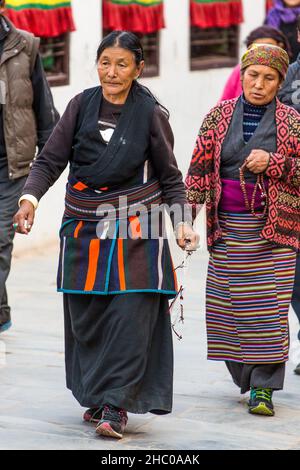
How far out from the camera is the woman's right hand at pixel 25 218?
5492mm

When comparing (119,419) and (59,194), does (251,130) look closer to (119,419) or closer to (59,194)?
(119,419)

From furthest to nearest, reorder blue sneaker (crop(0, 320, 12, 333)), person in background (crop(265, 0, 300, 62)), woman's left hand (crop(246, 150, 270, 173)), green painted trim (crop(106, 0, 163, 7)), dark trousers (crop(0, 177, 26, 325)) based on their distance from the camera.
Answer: green painted trim (crop(106, 0, 163, 7))
person in background (crop(265, 0, 300, 62))
blue sneaker (crop(0, 320, 12, 333))
dark trousers (crop(0, 177, 26, 325))
woman's left hand (crop(246, 150, 270, 173))

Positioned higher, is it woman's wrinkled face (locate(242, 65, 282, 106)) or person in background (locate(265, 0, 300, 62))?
woman's wrinkled face (locate(242, 65, 282, 106))

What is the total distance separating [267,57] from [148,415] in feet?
5.75

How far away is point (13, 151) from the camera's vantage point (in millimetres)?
7367

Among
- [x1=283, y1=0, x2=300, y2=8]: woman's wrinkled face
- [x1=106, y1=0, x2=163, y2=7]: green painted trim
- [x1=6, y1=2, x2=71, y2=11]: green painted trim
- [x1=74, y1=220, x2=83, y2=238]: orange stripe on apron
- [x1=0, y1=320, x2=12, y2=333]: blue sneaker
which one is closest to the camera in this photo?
Result: [x1=74, y1=220, x2=83, y2=238]: orange stripe on apron

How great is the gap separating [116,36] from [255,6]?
8.34m

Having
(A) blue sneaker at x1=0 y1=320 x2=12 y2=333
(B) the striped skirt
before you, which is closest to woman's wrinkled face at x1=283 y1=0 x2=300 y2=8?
(A) blue sneaker at x1=0 y1=320 x2=12 y2=333

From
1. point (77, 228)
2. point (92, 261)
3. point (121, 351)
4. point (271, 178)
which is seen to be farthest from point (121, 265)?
point (271, 178)

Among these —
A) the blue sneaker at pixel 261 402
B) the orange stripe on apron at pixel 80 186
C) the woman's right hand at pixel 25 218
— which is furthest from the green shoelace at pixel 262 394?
the woman's right hand at pixel 25 218

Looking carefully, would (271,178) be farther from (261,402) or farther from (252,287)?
(261,402)

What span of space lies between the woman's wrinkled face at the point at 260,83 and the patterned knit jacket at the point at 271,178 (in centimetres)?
9

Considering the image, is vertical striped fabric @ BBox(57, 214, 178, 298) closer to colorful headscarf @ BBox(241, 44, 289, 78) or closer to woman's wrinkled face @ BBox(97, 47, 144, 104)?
woman's wrinkled face @ BBox(97, 47, 144, 104)

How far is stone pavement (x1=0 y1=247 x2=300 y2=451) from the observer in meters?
5.62
